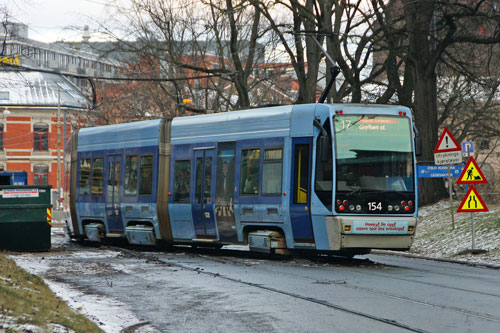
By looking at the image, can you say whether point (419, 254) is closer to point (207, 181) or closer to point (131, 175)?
point (207, 181)

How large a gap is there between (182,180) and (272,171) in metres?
3.48

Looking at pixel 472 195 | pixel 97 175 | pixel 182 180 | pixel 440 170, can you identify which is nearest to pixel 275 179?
pixel 182 180

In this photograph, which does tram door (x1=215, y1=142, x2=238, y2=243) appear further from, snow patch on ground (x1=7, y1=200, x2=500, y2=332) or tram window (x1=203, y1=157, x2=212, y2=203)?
snow patch on ground (x1=7, y1=200, x2=500, y2=332)

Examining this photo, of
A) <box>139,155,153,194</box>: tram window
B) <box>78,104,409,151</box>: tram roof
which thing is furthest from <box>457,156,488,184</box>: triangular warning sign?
<box>139,155,153,194</box>: tram window

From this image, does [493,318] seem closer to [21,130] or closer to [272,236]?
[272,236]

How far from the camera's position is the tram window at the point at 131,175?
73.6 feet

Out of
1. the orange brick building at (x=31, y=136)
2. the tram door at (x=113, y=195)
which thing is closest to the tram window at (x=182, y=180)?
the tram door at (x=113, y=195)

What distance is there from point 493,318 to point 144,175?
44.5 ft

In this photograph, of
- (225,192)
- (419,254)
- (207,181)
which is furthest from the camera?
(419,254)

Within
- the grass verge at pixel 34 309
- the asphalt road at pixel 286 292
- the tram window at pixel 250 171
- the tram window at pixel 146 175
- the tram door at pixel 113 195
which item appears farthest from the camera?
the tram door at pixel 113 195

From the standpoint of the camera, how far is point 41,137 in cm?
8081

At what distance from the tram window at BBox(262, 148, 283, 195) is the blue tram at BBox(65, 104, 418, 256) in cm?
2

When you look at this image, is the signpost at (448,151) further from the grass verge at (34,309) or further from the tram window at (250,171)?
the grass verge at (34,309)

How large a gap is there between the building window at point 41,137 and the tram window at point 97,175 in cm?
5796
